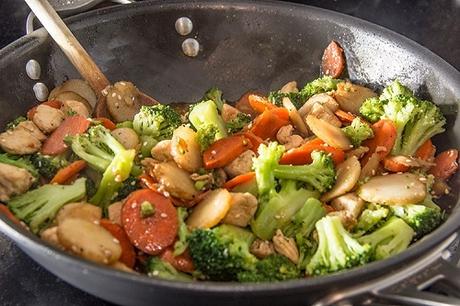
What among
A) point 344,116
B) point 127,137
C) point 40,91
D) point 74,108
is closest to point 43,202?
point 127,137

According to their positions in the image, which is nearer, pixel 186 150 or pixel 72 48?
pixel 186 150

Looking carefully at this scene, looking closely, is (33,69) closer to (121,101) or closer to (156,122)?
(121,101)

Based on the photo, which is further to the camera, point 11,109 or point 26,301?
point 11,109

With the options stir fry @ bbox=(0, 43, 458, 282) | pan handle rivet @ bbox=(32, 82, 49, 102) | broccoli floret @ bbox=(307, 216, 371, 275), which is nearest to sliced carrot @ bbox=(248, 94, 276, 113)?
stir fry @ bbox=(0, 43, 458, 282)

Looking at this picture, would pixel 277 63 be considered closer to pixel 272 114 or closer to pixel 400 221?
pixel 272 114

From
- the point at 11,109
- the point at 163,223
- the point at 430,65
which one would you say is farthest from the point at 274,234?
the point at 11,109
